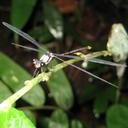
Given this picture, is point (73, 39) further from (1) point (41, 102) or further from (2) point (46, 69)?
(2) point (46, 69)

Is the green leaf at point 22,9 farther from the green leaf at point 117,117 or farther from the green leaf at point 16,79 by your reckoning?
the green leaf at point 117,117

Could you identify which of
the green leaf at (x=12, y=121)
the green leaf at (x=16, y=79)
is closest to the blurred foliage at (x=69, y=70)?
the green leaf at (x=16, y=79)

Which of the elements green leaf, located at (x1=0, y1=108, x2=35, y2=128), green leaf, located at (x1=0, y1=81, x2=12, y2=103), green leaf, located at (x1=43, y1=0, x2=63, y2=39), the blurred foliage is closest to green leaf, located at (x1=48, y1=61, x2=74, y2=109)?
the blurred foliage

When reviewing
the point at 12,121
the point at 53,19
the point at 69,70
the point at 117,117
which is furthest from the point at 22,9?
the point at 12,121

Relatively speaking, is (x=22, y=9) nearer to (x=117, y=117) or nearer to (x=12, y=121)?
(x=117, y=117)

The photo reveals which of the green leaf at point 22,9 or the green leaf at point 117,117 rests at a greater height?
the green leaf at point 22,9

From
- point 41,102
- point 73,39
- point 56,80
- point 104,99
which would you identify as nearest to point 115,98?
point 104,99
